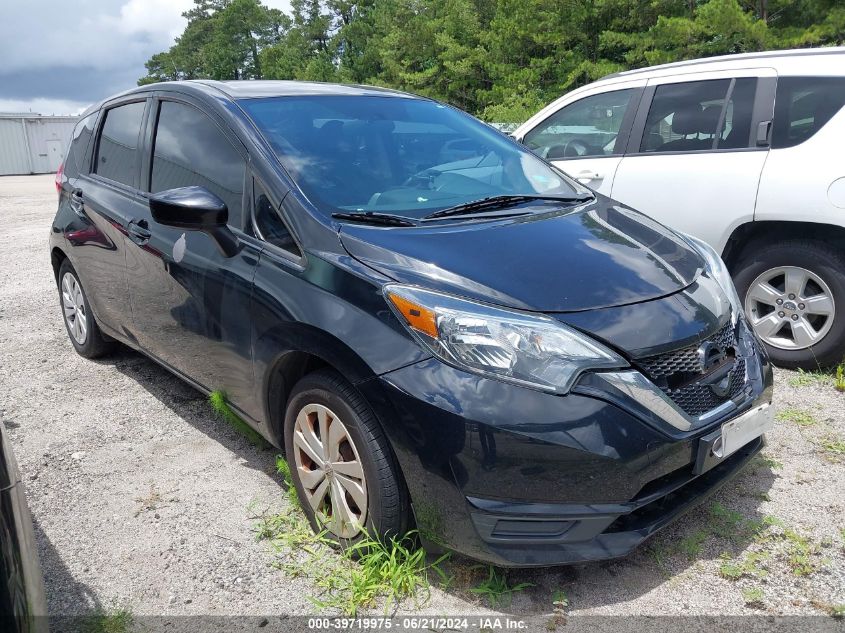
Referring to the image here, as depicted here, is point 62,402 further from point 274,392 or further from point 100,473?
point 274,392

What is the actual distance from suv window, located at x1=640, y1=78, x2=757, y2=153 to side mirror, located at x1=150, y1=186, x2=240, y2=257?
3.16 meters

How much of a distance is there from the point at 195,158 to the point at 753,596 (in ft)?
9.37

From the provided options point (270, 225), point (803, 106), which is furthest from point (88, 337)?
point (803, 106)

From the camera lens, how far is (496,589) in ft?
7.98

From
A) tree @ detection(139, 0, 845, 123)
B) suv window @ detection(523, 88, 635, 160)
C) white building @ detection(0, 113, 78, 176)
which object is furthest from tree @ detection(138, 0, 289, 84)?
suv window @ detection(523, 88, 635, 160)

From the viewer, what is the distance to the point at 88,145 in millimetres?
4496

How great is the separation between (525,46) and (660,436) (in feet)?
91.6

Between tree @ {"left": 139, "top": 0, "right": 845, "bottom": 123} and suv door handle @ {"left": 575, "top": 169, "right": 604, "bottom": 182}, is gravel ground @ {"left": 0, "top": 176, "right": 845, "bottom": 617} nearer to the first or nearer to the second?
suv door handle @ {"left": 575, "top": 169, "right": 604, "bottom": 182}

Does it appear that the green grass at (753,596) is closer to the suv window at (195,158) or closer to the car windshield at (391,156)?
the car windshield at (391,156)

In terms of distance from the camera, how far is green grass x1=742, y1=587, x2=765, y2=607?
2344 mm

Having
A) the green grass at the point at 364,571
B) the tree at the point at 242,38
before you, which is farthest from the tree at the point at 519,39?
the green grass at the point at 364,571

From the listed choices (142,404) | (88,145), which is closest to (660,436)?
(142,404)

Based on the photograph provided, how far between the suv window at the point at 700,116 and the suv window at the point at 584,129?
0.82 feet

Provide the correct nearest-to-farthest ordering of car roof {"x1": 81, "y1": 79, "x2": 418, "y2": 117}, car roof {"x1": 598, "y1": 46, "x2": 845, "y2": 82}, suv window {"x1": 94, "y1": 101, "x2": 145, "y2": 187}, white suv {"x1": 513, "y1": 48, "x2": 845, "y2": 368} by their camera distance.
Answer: car roof {"x1": 81, "y1": 79, "x2": 418, "y2": 117} → suv window {"x1": 94, "y1": 101, "x2": 145, "y2": 187} → white suv {"x1": 513, "y1": 48, "x2": 845, "y2": 368} → car roof {"x1": 598, "y1": 46, "x2": 845, "y2": 82}
